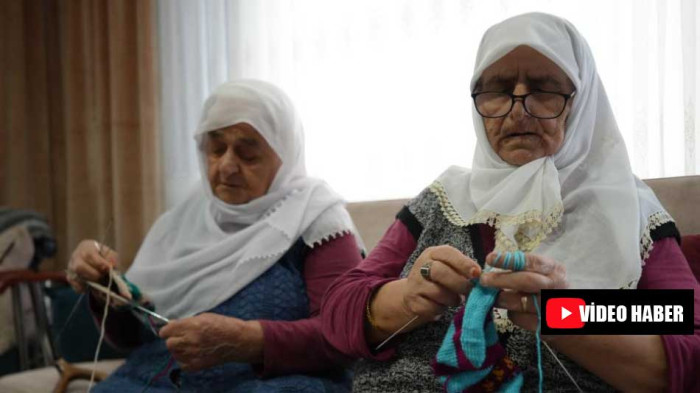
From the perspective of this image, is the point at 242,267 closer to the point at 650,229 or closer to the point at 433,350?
the point at 433,350

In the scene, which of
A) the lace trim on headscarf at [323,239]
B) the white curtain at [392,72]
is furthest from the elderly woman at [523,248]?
the white curtain at [392,72]

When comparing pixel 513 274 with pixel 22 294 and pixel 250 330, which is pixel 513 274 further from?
pixel 22 294

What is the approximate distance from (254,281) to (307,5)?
4.74ft

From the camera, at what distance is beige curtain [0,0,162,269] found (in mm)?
2887

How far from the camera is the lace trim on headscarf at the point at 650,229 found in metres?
1.03

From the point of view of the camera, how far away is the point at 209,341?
128 centimetres

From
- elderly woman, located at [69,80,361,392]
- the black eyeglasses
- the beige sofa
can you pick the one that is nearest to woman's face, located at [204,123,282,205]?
elderly woman, located at [69,80,361,392]

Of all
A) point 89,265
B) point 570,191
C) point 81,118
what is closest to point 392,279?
point 570,191

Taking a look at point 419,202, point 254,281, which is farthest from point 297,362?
point 419,202

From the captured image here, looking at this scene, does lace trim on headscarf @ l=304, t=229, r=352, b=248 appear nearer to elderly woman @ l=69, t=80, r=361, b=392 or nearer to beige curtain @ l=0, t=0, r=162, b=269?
elderly woman @ l=69, t=80, r=361, b=392

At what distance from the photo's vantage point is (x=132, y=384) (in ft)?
4.85

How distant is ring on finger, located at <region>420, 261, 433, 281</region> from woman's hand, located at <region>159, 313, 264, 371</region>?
→ 473 millimetres

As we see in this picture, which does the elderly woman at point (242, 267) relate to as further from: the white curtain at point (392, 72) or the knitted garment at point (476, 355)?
the white curtain at point (392, 72)

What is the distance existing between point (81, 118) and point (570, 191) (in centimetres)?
265
